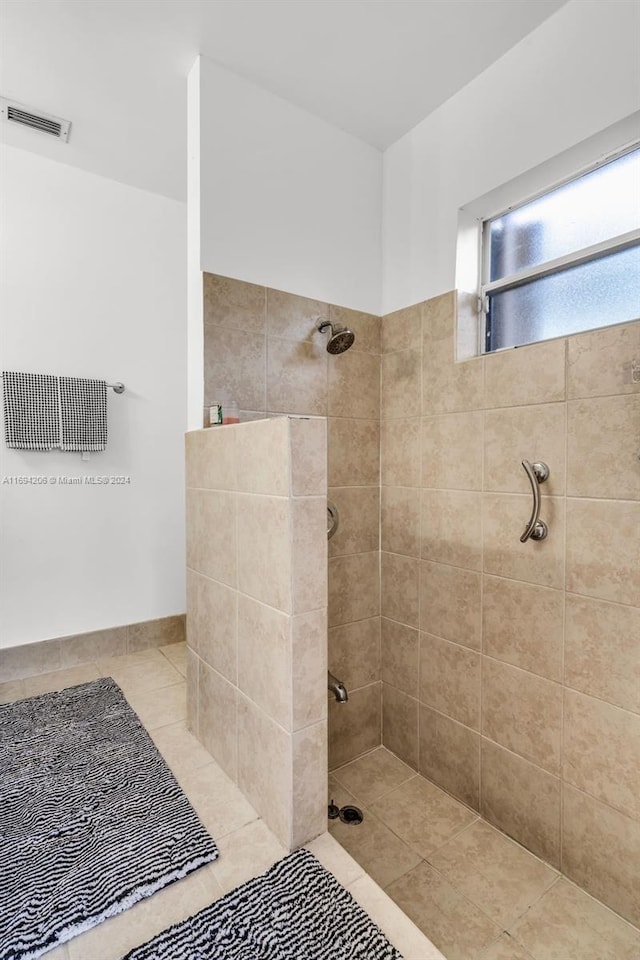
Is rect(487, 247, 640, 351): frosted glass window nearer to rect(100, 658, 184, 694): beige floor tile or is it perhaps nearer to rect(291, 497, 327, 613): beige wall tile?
rect(291, 497, 327, 613): beige wall tile

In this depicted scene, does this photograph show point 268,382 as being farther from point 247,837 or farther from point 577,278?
point 247,837

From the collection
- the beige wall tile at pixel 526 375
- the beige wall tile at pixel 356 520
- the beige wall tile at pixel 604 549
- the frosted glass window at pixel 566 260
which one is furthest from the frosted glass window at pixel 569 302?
the beige wall tile at pixel 356 520

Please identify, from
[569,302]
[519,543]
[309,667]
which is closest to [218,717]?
[309,667]

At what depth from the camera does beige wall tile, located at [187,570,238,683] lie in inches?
52.3

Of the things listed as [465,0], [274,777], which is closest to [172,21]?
[465,0]

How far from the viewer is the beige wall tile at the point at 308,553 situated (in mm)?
1070

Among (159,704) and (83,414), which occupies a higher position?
(83,414)

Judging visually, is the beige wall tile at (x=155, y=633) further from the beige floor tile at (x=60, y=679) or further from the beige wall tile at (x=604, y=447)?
the beige wall tile at (x=604, y=447)

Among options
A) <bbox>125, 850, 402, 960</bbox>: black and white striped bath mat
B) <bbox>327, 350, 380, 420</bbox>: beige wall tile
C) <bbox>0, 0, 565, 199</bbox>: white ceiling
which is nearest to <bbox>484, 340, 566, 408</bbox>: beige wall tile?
<bbox>327, 350, 380, 420</bbox>: beige wall tile

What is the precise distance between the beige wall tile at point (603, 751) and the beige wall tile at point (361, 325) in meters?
1.45

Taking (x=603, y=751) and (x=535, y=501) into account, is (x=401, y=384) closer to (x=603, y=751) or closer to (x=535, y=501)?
(x=535, y=501)

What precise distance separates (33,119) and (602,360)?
2.30 m

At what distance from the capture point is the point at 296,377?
1.81m

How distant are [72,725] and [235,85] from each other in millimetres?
2293
